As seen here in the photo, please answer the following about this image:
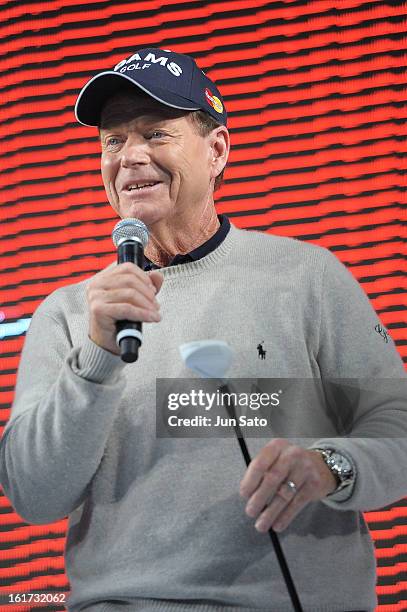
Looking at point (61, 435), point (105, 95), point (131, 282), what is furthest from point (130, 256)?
point (105, 95)

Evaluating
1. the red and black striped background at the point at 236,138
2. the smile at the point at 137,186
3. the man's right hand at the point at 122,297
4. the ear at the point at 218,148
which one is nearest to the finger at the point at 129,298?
the man's right hand at the point at 122,297

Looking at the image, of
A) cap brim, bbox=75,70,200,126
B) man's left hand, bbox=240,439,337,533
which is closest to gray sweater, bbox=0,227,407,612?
man's left hand, bbox=240,439,337,533

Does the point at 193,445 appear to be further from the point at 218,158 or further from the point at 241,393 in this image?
the point at 218,158

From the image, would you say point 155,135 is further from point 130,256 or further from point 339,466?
point 339,466

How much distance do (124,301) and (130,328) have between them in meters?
0.06

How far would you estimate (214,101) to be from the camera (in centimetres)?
201

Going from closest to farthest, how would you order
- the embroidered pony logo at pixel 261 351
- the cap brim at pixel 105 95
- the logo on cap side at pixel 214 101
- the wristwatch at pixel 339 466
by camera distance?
1. the wristwatch at pixel 339 466
2. the embroidered pony logo at pixel 261 351
3. the cap brim at pixel 105 95
4. the logo on cap side at pixel 214 101

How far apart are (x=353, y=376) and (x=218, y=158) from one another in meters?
0.60

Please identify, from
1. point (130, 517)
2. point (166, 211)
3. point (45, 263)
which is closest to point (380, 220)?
point (166, 211)

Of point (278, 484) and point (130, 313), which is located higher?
point (130, 313)

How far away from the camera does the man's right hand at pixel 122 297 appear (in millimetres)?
1369

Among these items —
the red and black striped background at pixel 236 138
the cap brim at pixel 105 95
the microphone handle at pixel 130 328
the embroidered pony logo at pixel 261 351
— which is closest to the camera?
the microphone handle at pixel 130 328

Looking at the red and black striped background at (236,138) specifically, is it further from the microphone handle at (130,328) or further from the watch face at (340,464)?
the microphone handle at (130,328)

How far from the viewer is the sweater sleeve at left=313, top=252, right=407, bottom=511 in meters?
1.53
